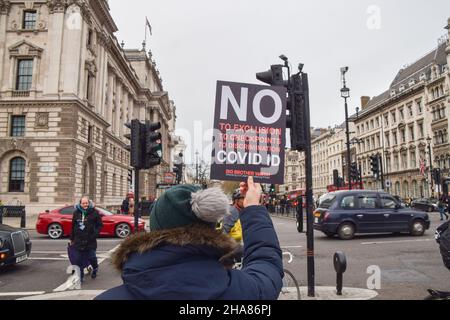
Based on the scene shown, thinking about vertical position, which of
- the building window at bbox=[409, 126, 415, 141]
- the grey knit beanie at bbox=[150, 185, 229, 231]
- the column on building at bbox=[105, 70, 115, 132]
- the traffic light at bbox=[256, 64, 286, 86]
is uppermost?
the column on building at bbox=[105, 70, 115, 132]

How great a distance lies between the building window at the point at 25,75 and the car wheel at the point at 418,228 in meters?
32.6

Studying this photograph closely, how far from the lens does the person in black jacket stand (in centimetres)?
819

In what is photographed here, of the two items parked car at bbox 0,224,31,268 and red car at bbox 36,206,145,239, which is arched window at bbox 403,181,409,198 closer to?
red car at bbox 36,206,145,239

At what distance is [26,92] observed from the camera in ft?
109

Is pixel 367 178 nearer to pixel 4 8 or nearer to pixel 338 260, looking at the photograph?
pixel 4 8

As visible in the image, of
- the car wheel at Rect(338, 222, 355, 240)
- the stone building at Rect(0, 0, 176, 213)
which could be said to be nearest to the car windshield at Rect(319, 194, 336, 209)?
the car wheel at Rect(338, 222, 355, 240)

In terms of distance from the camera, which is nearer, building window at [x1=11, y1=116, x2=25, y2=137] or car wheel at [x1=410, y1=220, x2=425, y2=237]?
car wheel at [x1=410, y1=220, x2=425, y2=237]

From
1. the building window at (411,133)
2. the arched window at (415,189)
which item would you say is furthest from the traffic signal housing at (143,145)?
the building window at (411,133)

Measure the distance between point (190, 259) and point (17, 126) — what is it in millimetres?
36440

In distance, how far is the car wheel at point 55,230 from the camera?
1639cm

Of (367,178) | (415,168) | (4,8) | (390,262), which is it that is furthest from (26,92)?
(367,178)

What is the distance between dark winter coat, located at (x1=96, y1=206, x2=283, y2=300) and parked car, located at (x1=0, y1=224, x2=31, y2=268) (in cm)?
845

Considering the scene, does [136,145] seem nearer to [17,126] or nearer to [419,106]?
[17,126]

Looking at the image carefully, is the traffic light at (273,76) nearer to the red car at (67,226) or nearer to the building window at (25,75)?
the red car at (67,226)
